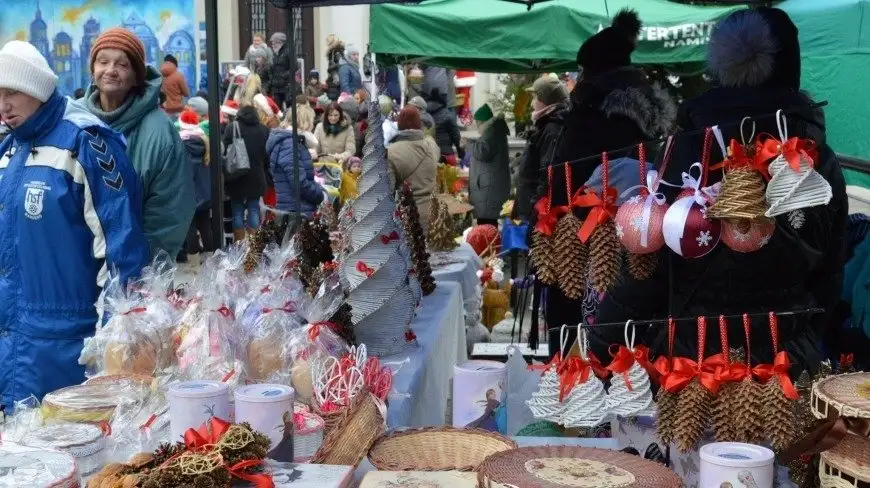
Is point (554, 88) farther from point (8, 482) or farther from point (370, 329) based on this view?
point (8, 482)

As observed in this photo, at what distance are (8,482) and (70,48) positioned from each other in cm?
872

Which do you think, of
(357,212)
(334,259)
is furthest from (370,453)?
(334,259)

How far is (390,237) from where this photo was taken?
3371 mm

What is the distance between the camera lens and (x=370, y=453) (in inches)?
77.3

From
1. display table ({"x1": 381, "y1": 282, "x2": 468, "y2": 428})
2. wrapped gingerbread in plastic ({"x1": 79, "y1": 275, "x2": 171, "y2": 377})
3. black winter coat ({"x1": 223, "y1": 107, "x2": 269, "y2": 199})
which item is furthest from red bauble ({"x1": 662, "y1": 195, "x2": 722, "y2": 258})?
black winter coat ({"x1": 223, "y1": 107, "x2": 269, "y2": 199})

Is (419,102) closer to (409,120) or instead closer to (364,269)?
(409,120)

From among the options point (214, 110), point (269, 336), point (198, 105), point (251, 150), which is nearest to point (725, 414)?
point (269, 336)

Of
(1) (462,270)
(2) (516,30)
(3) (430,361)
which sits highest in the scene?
(2) (516,30)

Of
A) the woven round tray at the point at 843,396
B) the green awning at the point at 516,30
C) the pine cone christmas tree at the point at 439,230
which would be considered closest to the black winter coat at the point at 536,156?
the green awning at the point at 516,30

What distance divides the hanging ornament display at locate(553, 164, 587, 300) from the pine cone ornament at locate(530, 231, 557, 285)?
1cm

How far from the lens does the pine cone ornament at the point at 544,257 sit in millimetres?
2148

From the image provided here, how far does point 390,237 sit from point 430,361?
513 millimetres

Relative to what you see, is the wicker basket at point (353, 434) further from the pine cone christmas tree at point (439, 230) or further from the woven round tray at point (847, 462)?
the pine cone christmas tree at point (439, 230)

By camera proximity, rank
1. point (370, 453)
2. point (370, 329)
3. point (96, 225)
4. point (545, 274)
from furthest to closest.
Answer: point (370, 329), point (96, 225), point (545, 274), point (370, 453)
